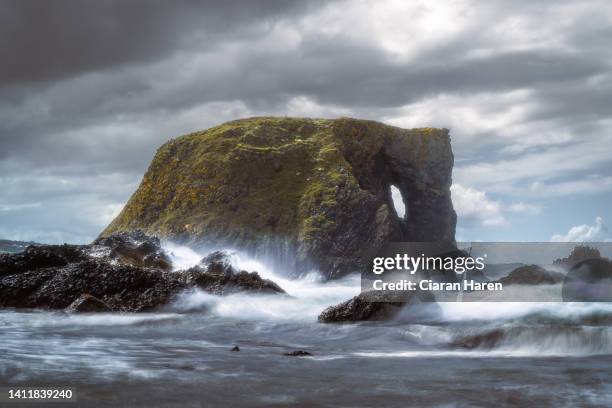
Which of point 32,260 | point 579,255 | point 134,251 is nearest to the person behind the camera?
point 32,260

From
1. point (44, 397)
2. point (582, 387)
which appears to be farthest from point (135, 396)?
point (582, 387)

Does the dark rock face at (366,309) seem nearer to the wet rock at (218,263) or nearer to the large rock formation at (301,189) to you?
the wet rock at (218,263)

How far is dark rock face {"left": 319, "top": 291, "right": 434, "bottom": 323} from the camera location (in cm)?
1546

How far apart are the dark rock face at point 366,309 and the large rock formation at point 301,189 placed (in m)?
30.2

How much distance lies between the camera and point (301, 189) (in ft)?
172

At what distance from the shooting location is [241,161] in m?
54.5

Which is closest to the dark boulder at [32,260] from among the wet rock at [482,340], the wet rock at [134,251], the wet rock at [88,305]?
the wet rock at [134,251]

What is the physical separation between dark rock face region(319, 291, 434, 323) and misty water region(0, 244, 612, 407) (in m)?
0.38

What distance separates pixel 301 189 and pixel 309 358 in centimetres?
4245

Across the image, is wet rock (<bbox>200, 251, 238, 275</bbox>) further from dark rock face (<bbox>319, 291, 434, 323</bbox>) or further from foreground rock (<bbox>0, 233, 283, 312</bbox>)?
dark rock face (<bbox>319, 291, 434, 323</bbox>)

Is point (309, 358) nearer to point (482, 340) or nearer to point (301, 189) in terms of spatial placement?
point (482, 340)

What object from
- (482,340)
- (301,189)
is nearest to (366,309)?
(482,340)

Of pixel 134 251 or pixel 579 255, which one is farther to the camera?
pixel 579 255

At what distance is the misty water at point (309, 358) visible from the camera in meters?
7.18
